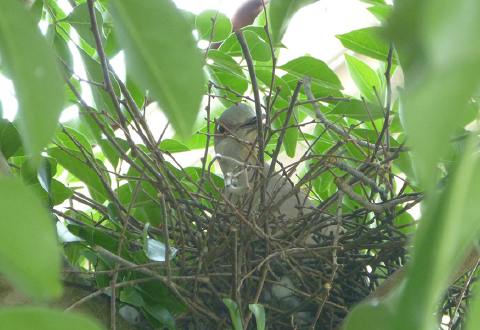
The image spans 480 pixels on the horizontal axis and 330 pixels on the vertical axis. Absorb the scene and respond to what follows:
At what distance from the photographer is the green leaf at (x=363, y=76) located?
1.14 meters

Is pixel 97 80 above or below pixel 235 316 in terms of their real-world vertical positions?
above

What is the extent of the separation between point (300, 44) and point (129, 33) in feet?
10.1

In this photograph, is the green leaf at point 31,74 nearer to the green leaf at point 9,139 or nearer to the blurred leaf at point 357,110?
the green leaf at point 9,139

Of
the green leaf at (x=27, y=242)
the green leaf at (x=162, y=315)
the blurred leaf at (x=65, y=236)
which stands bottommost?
the green leaf at (x=162, y=315)

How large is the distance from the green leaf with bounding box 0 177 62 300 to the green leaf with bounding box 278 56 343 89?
0.80m

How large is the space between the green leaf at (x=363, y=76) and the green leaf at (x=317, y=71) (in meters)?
0.25

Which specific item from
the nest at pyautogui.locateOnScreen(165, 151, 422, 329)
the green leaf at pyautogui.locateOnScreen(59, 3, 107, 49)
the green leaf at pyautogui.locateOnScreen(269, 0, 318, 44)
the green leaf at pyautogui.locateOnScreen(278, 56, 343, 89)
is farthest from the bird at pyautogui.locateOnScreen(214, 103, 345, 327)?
the green leaf at pyautogui.locateOnScreen(269, 0, 318, 44)

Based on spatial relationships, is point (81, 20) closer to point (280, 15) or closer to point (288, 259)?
point (288, 259)

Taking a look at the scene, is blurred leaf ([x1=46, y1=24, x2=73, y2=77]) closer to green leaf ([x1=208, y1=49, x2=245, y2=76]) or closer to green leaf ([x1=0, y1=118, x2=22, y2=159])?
green leaf ([x1=0, y1=118, x2=22, y2=159])

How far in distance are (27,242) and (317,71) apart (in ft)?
2.71

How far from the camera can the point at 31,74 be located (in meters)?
0.15

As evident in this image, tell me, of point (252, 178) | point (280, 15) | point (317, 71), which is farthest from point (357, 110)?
point (280, 15)

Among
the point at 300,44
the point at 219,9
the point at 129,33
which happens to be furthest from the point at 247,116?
the point at 300,44

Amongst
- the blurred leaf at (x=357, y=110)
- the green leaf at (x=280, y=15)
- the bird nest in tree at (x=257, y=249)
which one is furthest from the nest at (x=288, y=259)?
the green leaf at (x=280, y=15)
